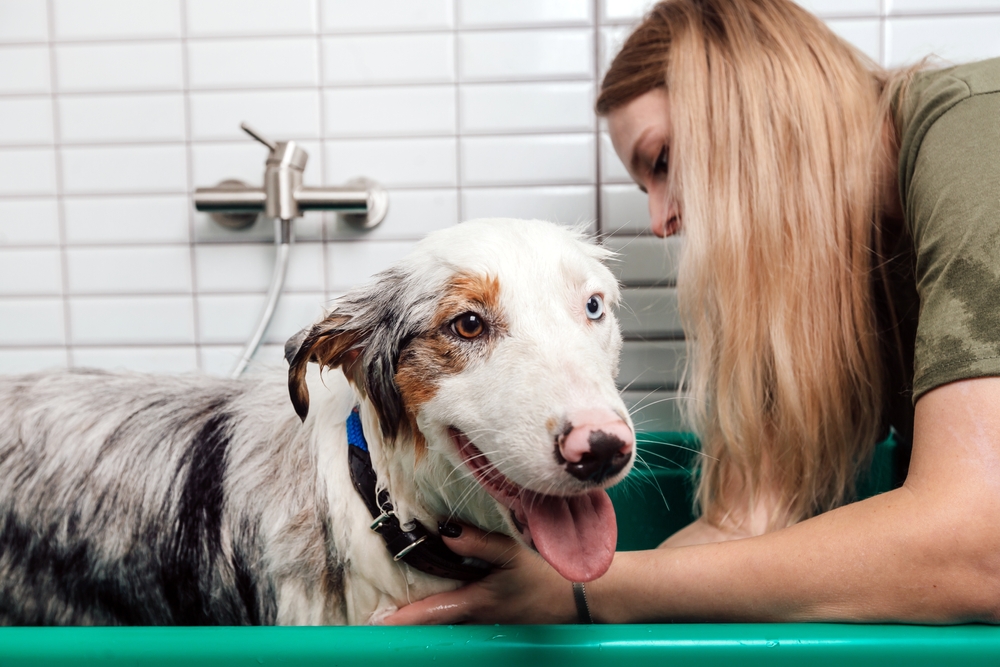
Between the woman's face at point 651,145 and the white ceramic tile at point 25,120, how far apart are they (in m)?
1.28

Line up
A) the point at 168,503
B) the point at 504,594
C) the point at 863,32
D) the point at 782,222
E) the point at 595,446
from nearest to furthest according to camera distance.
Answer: the point at 595,446 → the point at 504,594 → the point at 168,503 → the point at 782,222 → the point at 863,32

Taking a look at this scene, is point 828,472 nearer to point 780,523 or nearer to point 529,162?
point 780,523

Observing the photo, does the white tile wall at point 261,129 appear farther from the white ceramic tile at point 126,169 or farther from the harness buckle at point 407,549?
the harness buckle at point 407,549

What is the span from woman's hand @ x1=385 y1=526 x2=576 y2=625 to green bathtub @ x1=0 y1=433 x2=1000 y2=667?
119 mm

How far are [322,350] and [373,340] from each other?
0.20 feet

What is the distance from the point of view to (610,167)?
4.74 feet

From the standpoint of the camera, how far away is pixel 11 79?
149 cm

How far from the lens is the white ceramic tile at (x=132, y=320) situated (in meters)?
1.52

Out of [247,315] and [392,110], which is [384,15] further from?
[247,315]

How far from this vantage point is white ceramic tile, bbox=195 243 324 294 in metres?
1.48

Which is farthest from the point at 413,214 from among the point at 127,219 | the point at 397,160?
the point at 127,219

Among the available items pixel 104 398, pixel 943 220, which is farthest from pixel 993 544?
A: pixel 104 398

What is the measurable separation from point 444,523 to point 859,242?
2.32 ft

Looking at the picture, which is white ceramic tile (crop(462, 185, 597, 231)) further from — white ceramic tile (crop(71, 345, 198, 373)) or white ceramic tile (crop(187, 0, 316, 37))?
white ceramic tile (crop(71, 345, 198, 373))
